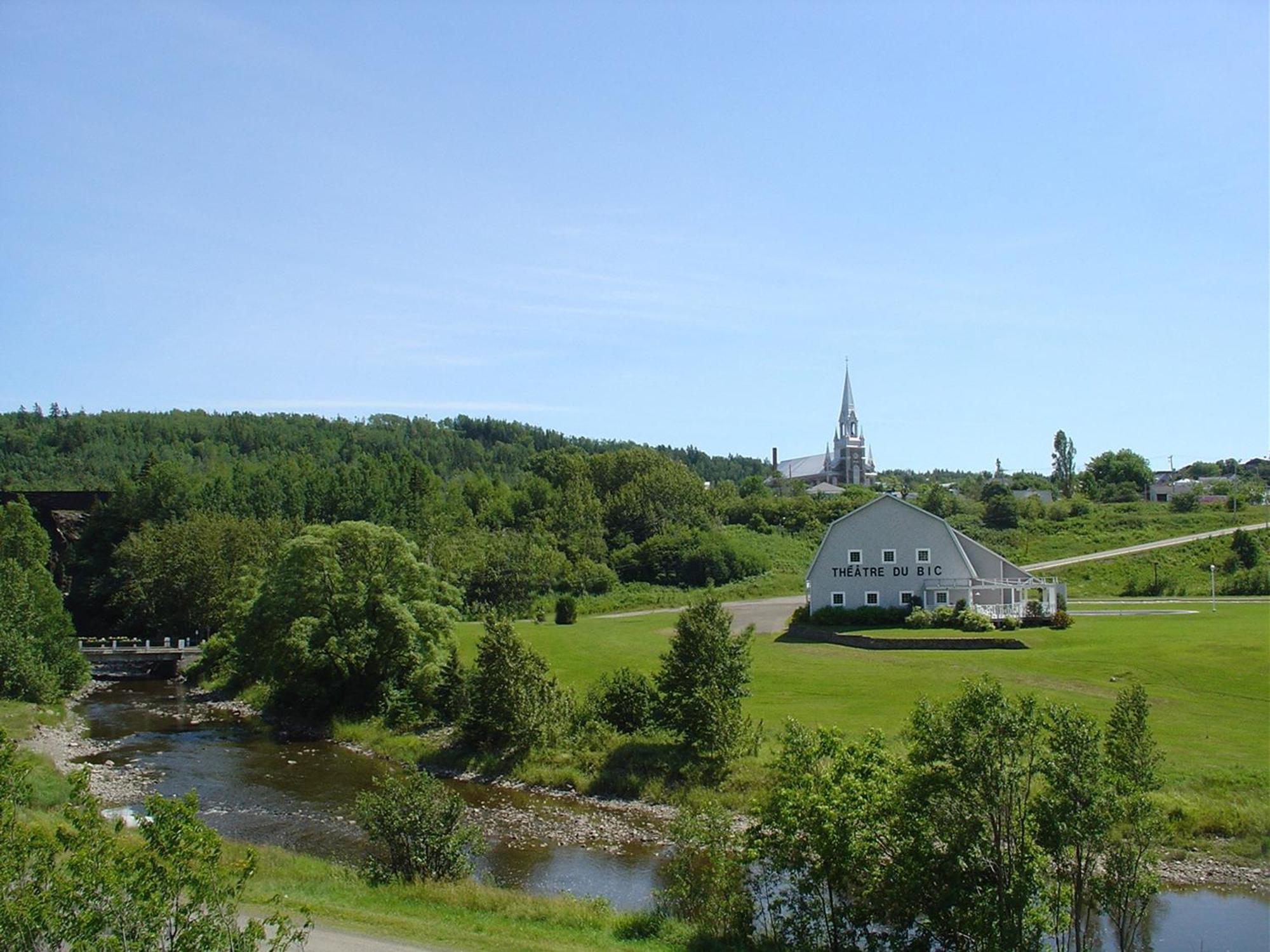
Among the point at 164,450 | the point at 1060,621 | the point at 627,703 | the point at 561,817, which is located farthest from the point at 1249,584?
the point at 164,450

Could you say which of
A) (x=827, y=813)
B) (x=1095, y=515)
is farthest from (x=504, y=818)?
(x=1095, y=515)

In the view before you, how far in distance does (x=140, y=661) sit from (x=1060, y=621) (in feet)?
183

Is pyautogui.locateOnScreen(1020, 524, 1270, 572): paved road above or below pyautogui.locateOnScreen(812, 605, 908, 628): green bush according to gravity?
above

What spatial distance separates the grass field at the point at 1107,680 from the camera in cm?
2797

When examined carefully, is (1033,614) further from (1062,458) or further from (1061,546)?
(1062,458)

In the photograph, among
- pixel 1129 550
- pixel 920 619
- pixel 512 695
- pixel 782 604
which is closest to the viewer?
pixel 512 695

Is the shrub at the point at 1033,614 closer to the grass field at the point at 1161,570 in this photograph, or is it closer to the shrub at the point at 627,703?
the grass field at the point at 1161,570

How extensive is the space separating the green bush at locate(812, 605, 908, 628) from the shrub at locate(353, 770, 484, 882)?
37.7 m

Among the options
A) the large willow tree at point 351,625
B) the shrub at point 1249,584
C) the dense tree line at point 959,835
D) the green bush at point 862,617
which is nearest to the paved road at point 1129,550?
the shrub at point 1249,584

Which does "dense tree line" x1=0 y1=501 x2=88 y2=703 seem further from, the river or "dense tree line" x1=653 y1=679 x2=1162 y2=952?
"dense tree line" x1=653 y1=679 x2=1162 y2=952

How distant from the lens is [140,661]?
6612 centimetres

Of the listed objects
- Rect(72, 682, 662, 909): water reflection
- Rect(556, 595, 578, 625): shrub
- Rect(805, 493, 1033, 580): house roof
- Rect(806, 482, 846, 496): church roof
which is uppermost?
Rect(806, 482, 846, 496): church roof

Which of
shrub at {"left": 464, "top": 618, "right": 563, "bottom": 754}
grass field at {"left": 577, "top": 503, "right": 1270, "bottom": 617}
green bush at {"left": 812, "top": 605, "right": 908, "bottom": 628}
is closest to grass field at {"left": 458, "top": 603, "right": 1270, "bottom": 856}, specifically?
green bush at {"left": 812, "top": 605, "right": 908, "bottom": 628}

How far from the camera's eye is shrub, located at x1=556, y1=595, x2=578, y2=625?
70062 millimetres
